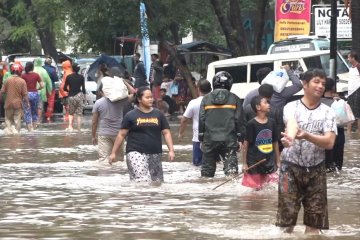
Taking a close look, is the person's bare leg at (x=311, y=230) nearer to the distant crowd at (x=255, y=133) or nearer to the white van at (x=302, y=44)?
the distant crowd at (x=255, y=133)

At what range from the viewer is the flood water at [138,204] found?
11.0 m

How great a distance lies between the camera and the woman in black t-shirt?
14.6 meters

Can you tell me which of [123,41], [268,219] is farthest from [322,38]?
[268,219]

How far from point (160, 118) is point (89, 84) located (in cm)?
2699

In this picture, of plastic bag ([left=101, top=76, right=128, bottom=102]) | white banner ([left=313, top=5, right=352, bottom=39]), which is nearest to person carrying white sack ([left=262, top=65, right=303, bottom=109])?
plastic bag ([left=101, top=76, right=128, bottom=102])

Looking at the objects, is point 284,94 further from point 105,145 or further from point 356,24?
point 356,24

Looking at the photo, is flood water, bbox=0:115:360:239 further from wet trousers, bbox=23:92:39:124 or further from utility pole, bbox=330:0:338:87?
wet trousers, bbox=23:92:39:124

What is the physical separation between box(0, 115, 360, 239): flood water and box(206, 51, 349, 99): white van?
8966mm

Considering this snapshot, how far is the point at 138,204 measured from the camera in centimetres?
1323

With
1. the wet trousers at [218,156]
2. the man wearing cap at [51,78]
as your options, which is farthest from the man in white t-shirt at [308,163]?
the man wearing cap at [51,78]

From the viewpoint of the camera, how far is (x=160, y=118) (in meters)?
14.7

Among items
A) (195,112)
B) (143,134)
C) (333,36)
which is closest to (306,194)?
(143,134)

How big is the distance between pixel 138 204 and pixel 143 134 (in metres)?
1.62

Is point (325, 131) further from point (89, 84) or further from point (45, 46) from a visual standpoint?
point (45, 46)
